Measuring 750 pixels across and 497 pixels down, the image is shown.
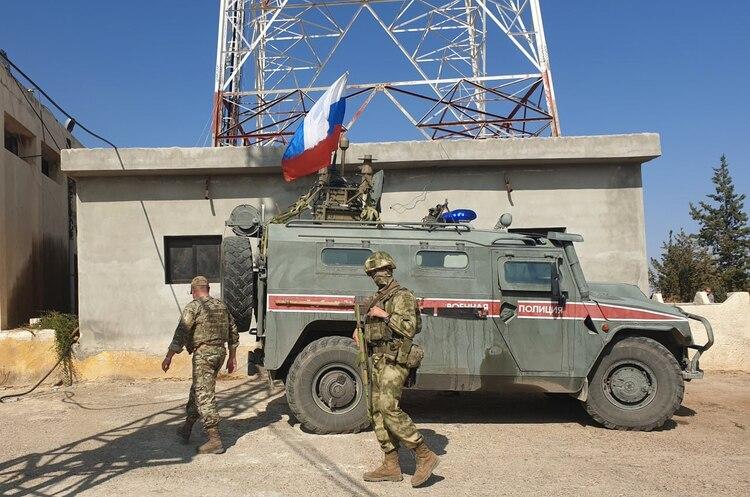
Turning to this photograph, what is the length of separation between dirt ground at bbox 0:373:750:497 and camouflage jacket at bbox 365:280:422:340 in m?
1.19

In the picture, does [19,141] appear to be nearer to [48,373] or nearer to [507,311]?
[48,373]

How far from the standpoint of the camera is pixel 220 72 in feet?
40.3

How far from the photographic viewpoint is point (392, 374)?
4.56 metres

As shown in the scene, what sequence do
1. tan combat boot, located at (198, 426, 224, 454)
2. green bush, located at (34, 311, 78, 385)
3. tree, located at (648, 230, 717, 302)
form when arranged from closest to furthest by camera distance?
tan combat boot, located at (198, 426, 224, 454), green bush, located at (34, 311, 78, 385), tree, located at (648, 230, 717, 302)

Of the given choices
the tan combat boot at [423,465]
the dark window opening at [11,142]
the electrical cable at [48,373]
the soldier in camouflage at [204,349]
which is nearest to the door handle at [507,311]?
the tan combat boot at [423,465]

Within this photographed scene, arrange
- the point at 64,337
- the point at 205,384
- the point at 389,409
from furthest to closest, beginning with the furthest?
the point at 64,337 → the point at 205,384 → the point at 389,409

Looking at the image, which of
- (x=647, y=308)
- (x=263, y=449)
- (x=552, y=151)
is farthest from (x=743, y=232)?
(x=263, y=449)

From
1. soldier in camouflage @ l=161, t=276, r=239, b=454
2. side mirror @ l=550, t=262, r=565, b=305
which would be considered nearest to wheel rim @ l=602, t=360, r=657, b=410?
side mirror @ l=550, t=262, r=565, b=305

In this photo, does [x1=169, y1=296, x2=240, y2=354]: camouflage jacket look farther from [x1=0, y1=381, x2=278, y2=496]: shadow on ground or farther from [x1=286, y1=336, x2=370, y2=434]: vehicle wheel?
[x1=0, y1=381, x2=278, y2=496]: shadow on ground

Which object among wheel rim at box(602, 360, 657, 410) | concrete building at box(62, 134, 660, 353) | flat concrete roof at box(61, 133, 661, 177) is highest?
flat concrete roof at box(61, 133, 661, 177)

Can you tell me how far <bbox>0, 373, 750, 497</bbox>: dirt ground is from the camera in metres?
4.52

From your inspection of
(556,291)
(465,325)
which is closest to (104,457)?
(465,325)

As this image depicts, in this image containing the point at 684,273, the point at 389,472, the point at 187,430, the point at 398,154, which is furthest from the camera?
the point at 684,273

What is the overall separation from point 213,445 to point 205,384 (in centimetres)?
55
